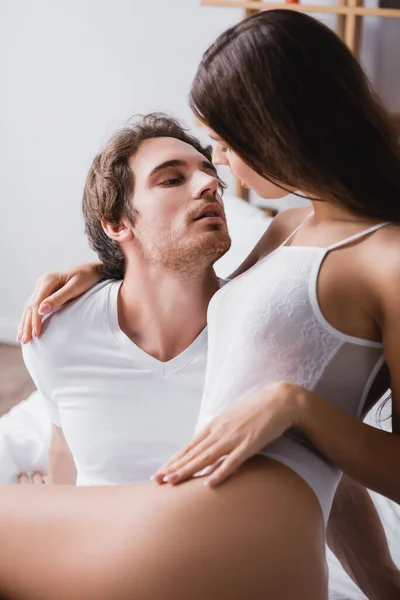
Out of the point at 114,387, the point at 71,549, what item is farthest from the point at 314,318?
the point at 114,387

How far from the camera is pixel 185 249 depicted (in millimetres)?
1612

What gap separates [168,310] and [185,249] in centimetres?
18

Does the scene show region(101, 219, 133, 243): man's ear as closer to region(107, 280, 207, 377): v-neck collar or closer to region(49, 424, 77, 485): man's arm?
region(107, 280, 207, 377): v-neck collar

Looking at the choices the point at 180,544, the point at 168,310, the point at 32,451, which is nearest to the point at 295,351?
the point at 180,544

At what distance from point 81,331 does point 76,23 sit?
6.14ft

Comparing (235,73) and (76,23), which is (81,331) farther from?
(76,23)

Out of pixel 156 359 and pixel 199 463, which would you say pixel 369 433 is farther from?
pixel 156 359

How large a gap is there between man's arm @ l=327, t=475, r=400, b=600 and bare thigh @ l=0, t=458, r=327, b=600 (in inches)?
14.5

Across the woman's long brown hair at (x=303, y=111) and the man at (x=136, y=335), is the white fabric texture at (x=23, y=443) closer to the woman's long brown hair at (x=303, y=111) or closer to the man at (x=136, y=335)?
the man at (x=136, y=335)

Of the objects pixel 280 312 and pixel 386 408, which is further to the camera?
pixel 386 408

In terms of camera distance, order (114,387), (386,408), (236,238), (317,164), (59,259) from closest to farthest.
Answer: (317,164), (114,387), (386,408), (236,238), (59,259)

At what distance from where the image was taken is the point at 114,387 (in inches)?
68.9

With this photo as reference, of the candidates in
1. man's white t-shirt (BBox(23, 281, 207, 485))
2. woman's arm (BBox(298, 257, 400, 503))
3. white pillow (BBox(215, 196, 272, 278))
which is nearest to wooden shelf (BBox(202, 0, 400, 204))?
white pillow (BBox(215, 196, 272, 278))

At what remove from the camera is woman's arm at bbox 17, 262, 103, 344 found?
1724mm
